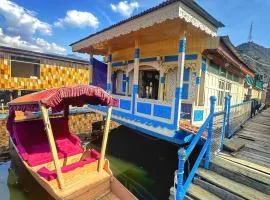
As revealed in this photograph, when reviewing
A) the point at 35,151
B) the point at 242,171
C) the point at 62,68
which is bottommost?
the point at 35,151

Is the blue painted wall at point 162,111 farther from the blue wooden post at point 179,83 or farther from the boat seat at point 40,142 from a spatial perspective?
the boat seat at point 40,142

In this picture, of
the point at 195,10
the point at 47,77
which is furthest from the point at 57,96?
the point at 47,77

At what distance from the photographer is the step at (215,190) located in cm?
374

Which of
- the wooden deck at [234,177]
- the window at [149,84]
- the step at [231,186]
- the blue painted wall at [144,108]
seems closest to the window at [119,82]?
the window at [149,84]

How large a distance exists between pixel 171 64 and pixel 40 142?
6.68 metres

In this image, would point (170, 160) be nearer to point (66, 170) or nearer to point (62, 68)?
point (66, 170)

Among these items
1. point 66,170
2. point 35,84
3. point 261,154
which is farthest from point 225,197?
point 35,84

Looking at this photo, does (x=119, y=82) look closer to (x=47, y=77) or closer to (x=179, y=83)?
(x=179, y=83)

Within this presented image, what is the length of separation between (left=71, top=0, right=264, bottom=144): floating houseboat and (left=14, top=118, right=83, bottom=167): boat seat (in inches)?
99.3

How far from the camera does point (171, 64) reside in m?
9.34

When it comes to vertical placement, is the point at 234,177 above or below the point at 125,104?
below

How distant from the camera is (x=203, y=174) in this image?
441cm

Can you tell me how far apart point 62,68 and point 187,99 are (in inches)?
527

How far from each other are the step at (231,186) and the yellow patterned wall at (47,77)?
1220 centimetres
